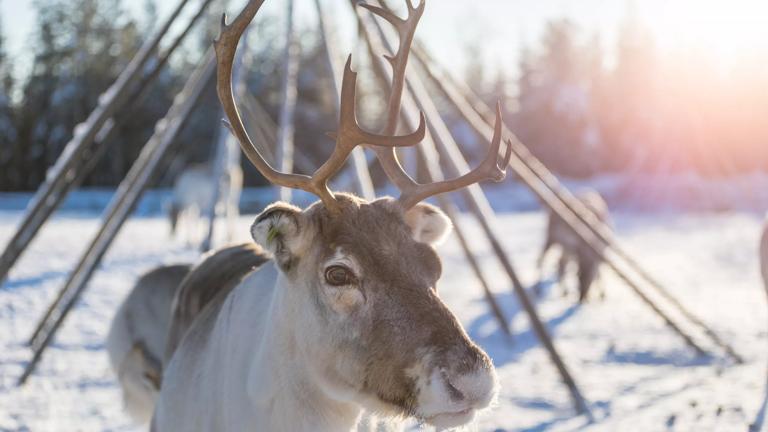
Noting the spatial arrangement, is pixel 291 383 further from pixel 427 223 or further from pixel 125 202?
pixel 125 202

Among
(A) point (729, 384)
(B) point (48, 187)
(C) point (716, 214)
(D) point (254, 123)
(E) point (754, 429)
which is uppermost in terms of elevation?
(B) point (48, 187)

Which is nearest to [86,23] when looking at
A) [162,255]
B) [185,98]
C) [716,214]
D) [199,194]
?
[199,194]

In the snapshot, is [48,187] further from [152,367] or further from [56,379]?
[152,367]

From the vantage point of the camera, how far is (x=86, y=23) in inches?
1555

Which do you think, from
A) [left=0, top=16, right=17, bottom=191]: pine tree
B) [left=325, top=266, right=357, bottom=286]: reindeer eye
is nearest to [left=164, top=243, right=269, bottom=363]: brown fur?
[left=325, top=266, right=357, bottom=286]: reindeer eye

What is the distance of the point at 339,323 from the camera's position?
2691mm

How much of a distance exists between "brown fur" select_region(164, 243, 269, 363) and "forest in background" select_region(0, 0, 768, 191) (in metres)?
25.5

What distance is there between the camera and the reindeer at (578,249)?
11805 mm

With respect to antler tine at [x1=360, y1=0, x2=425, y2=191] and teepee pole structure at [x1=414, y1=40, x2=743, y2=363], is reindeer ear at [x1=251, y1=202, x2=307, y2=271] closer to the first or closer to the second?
antler tine at [x1=360, y1=0, x2=425, y2=191]

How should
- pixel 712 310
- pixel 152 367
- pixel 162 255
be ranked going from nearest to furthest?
1. pixel 152 367
2. pixel 712 310
3. pixel 162 255

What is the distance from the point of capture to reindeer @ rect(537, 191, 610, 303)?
11805 millimetres

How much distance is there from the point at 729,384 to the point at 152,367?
463 centimetres

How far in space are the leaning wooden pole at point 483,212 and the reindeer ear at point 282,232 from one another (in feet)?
9.45

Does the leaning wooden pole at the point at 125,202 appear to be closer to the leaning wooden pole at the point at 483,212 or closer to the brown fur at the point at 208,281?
the leaning wooden pole at the point at 483,212
